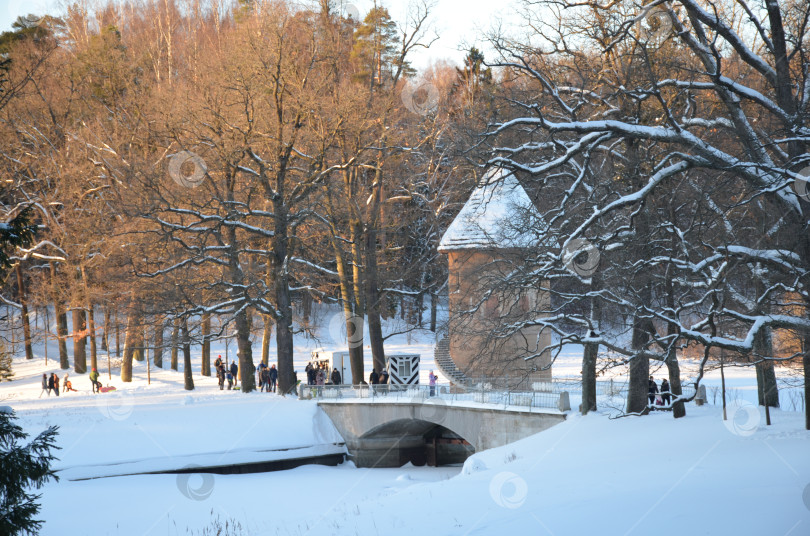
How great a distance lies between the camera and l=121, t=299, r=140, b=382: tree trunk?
29.4m

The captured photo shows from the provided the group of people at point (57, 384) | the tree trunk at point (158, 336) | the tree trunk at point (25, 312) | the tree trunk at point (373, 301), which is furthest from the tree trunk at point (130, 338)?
the tree trunk at point (373, 301)

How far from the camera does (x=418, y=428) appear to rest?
29.8 m

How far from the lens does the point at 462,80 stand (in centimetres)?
4594

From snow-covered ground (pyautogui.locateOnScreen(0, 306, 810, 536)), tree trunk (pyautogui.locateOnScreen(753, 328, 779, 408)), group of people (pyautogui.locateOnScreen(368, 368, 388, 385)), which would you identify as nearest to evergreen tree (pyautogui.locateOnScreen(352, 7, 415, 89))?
group of people (pyautogui.locateOnScreen(368, 368, 388, 385))

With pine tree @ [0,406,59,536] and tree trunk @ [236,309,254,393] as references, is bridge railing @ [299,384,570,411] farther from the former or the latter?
pine tree @ [0,406,59,536]

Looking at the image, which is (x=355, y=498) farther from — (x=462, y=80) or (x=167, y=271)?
(x=462, y=80)

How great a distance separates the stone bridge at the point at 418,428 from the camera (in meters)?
23.5

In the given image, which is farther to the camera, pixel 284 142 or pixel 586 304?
pixel 284 142

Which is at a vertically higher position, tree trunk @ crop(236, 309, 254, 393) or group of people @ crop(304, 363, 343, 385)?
tree trunk @ crop(236, 309, 254, 393)

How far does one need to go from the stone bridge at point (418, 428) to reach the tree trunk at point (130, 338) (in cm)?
767

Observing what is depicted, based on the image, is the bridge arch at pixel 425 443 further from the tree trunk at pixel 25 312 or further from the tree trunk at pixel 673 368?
the tree trunk at pixel 25 312

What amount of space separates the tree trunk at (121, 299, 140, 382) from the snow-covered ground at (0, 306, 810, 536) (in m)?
1.40

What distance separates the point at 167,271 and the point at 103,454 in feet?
23.0

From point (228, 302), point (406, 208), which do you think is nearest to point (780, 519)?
point (228, 302)
